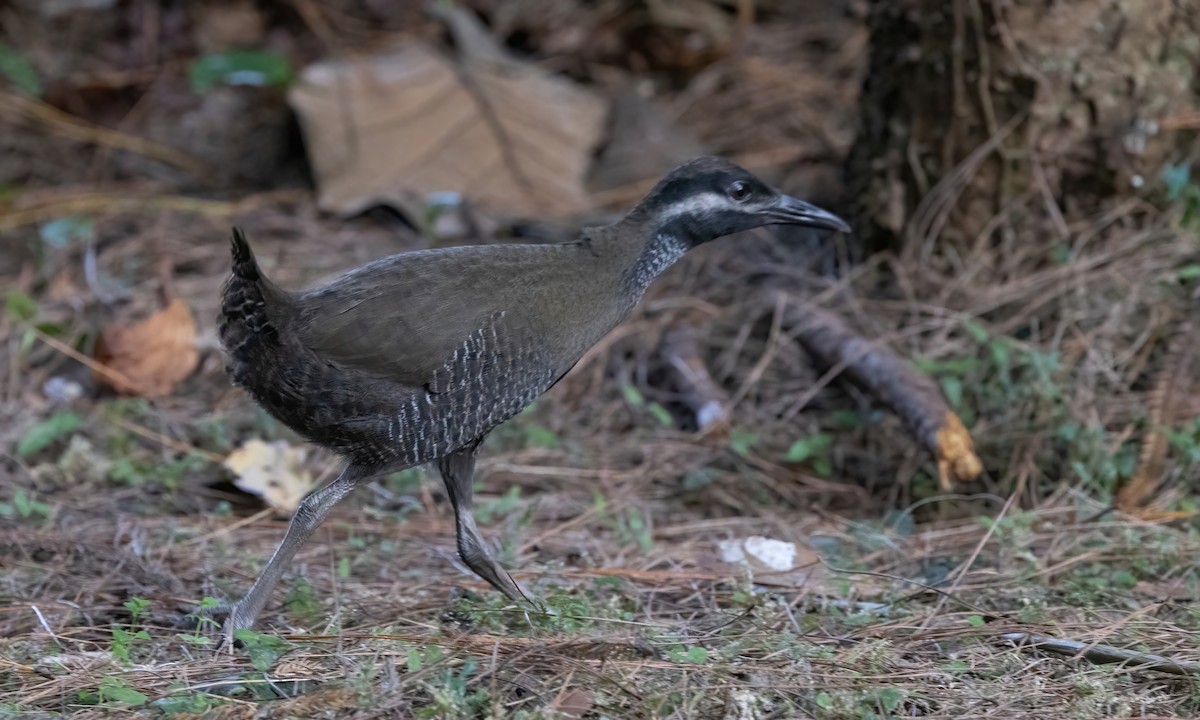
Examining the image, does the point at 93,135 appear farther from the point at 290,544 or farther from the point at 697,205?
the point at 697,205

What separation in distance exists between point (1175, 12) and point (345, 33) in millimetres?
5414

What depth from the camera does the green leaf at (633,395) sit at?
234 inches

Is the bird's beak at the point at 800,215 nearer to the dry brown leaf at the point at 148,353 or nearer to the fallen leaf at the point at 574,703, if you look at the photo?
the fallen leaf at the point at 574,703

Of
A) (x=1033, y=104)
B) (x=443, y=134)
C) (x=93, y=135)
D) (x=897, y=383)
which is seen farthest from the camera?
(x=93, y=135)

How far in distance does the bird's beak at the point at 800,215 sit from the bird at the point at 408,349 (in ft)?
2.26

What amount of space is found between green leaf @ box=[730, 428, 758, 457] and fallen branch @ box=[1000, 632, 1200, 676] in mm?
1793

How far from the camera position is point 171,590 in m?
4.37

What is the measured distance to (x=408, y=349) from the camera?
4070 mm

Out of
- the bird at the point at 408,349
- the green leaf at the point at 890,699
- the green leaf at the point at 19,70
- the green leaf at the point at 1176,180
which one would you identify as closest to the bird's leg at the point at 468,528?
the bird at the point at 408,349

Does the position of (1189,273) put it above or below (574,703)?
above

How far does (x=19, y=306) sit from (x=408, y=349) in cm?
334

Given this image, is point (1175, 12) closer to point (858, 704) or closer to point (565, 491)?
point (565, 491)

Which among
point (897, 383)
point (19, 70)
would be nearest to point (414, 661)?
point (897, 383)

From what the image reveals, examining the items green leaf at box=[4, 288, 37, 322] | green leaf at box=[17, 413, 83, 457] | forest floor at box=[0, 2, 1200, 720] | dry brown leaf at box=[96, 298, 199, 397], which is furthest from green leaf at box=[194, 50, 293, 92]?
green leaf at box=[17, 413, 83, 457]
